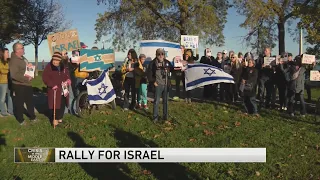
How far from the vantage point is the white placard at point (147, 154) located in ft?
15.0

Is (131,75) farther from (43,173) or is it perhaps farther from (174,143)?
(43,173)

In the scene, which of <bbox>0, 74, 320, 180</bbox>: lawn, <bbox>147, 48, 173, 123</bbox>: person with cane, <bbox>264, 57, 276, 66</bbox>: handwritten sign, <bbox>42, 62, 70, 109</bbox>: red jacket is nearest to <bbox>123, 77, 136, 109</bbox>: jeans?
<bbox>0, 74, 320, 180</bbox>: lawn

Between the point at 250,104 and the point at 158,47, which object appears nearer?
the point at 250,104

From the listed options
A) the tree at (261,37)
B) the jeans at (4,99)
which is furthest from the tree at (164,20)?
the jeans at (4,99)

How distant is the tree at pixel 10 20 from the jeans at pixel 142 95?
2747 centimetres

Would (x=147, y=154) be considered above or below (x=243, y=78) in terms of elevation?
below

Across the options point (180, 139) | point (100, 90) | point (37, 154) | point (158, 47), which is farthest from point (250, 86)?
point (37, 154)

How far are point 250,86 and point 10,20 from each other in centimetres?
3102

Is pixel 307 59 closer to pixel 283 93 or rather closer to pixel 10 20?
pixel 283 93

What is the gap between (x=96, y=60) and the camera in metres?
10.6

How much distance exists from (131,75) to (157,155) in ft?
21.1

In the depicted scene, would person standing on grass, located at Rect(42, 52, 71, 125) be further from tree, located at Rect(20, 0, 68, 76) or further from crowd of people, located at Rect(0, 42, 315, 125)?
tree, located at Rect(20, 0, 68, 76)

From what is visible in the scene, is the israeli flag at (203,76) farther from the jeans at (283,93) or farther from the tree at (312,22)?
the tree at (312,22)

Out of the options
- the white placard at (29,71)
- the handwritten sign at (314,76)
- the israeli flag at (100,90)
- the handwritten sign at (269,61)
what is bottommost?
the israeli flag at (100,90)
